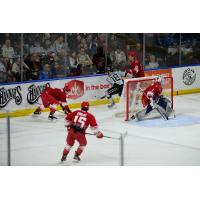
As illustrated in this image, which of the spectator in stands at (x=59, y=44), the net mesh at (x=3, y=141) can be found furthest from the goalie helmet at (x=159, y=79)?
the net mesh at (x=3, y=141)

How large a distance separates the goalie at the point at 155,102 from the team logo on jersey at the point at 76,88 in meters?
0.75

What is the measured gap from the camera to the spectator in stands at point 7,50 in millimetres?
12547

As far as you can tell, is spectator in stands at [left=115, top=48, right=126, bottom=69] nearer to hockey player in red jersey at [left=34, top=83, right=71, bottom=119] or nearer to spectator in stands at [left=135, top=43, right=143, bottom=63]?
spectator in stands at [left=135, top=43, right=143, bottom=63]

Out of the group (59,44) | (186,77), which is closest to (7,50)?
(59,44)

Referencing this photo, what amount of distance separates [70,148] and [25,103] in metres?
1.82

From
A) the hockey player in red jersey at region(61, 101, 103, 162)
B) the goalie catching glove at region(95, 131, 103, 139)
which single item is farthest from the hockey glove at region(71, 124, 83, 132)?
the goalie catching glove at region(95, 131, 103, 139)

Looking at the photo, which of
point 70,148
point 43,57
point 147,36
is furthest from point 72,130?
point 147,36

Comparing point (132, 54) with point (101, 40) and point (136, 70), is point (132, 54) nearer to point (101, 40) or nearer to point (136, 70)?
point (136, 70)

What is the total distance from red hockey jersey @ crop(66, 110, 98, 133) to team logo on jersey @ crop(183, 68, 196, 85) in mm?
3155

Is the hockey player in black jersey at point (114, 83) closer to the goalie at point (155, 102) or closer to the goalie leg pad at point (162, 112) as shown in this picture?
the goalie at point (155, 102)

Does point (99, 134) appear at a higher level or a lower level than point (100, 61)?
lower

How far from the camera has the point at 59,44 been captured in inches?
514

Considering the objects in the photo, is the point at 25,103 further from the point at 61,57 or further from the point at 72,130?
the point at 72,130

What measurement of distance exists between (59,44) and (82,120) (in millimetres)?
1686
